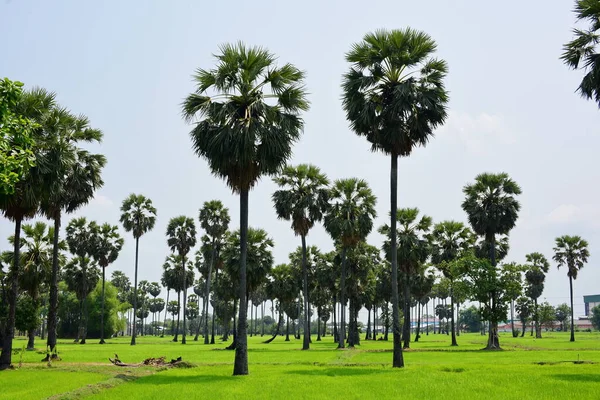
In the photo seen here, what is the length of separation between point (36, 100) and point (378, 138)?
18004mm

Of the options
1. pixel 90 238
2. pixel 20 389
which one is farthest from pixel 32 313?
pixel 20 389

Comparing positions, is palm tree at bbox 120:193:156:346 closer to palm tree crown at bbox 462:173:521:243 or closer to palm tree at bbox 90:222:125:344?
palm tree at bbox 90:222:125:344

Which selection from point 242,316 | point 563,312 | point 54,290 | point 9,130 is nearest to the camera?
point 9,130

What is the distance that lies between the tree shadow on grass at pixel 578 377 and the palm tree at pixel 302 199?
31.2m

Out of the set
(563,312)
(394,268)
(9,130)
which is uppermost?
(9,130)

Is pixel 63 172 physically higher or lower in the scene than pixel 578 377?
higher

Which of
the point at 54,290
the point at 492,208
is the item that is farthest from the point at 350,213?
the point at 54,290

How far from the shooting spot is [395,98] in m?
27.9

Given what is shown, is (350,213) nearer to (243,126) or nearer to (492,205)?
(492,205)

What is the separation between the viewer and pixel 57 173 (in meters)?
27.3

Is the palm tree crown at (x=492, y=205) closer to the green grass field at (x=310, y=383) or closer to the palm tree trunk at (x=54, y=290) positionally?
the green grass field at (x=310, y=383)

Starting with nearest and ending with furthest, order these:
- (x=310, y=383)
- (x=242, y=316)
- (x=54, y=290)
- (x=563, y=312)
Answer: (x=310, y=383) → (x=242, y=316) → (x=54, y=290) → (x=563, y=312)

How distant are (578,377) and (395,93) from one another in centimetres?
1555

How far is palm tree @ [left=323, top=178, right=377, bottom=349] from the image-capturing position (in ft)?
170
